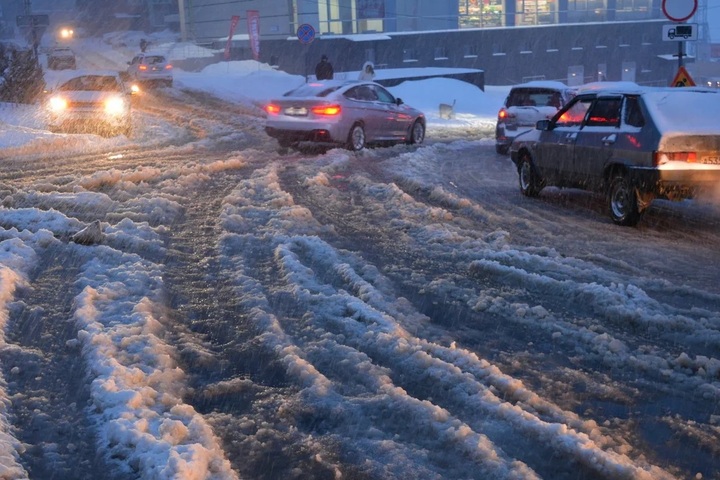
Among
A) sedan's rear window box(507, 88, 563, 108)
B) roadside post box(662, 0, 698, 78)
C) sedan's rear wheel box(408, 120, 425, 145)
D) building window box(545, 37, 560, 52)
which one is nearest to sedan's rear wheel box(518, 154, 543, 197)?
roadside post box(662, 0, 698, 78)

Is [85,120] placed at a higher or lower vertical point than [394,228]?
higher

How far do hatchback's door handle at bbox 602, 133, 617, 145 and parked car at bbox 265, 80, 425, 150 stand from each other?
27.2 feet

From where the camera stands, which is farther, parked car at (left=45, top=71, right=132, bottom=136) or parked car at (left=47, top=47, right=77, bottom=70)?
parked car at (left=47, top=47, right=77, bottom=70)

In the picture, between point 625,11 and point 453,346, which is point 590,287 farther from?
point 625,11

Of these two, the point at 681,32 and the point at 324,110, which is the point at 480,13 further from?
the point at 681,32

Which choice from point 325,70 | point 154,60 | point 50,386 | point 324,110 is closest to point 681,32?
point 324,110

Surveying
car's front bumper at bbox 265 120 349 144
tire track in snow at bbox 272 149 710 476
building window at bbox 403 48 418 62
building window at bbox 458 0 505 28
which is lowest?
tire track in snow at bbox 272 149 710 476

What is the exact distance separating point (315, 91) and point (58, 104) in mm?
6490

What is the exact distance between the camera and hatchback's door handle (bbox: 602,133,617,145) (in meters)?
11.1

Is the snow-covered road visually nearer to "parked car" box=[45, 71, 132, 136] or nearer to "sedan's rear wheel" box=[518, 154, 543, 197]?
"sedan's rear wheel" box=[518, 154, 543, 197]

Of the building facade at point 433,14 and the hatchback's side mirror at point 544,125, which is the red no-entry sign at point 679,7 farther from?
the building facade at point 433,14

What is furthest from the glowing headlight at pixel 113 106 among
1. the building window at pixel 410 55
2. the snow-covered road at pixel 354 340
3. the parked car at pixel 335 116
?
the building window at pixel 410 55

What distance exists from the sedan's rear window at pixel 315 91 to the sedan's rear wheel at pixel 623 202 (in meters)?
9.25

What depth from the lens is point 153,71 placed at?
4453cm
